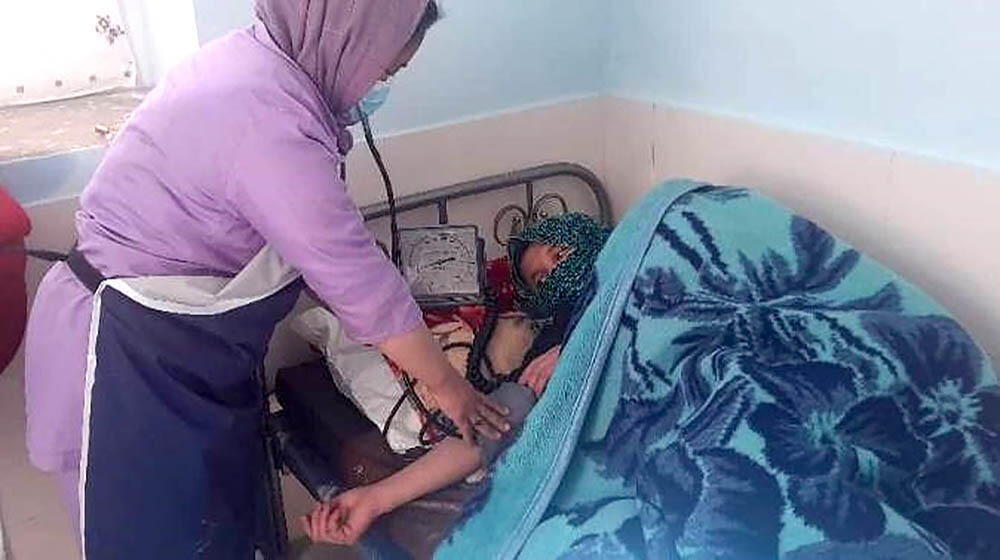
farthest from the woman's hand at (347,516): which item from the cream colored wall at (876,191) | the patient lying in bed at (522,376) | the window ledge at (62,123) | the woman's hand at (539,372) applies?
the cream colored wall at (876,191)

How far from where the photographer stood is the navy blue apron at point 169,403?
3.85 feet

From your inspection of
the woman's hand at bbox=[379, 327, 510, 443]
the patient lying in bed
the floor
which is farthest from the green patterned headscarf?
the floor

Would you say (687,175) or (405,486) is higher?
(687,175)

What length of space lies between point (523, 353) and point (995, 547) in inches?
25.9

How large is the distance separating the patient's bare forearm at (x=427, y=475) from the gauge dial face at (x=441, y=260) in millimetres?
338

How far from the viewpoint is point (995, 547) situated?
1061mm

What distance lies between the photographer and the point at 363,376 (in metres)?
1.48

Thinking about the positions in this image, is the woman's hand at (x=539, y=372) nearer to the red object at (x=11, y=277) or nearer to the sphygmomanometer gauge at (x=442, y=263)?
the sphygmomanometer gauge at (x=442, y=263)

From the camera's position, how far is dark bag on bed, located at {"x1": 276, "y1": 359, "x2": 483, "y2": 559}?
131 centimetres

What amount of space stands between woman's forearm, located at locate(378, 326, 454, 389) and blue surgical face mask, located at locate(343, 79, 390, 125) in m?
0.27

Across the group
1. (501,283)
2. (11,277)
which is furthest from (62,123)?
(501,283)

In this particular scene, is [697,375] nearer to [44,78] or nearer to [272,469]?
[272,469]

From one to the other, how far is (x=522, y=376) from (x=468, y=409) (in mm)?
161

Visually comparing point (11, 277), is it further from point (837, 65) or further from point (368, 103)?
point (837, 65)
